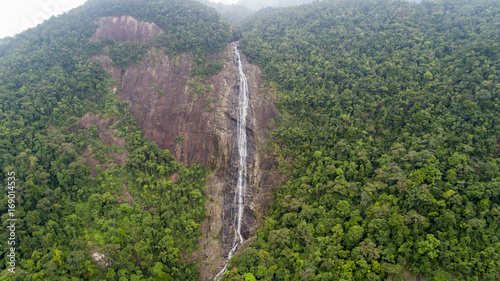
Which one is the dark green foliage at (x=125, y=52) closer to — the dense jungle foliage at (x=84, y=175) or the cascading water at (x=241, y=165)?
the dense jungle foliage at (x=84, y=175)

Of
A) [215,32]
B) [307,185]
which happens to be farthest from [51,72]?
[307,185]

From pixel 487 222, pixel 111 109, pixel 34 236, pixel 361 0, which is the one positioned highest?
pixel 361 0

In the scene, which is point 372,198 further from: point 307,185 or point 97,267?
point 97,267

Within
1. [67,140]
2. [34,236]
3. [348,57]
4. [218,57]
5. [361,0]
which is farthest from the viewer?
[361,0]

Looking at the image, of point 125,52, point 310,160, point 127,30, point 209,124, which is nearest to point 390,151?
point 310,160

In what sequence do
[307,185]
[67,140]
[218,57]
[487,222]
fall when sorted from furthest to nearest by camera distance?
1. [218,57]
2. [67,140]
3. [307,185]
4. [487,222]

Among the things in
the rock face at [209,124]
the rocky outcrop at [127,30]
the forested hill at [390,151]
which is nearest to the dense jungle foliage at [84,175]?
the rock face at [209,124]

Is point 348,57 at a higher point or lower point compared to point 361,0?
lower

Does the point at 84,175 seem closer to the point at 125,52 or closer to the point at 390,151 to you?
the point at 125,52
